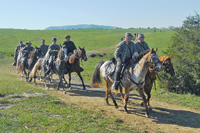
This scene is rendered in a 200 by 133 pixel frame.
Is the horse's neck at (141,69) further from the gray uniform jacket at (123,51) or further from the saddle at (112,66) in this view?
the gray uniform jacket at (123,51)

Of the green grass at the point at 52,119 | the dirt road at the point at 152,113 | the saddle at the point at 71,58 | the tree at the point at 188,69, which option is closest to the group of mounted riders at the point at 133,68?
the dirt road at the point at 152,113

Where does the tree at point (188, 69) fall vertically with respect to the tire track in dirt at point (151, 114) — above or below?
above

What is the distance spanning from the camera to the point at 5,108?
7.55 meters

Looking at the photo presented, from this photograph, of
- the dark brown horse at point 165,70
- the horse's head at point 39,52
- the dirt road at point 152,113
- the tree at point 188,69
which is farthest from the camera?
the horse's head at point 39,52

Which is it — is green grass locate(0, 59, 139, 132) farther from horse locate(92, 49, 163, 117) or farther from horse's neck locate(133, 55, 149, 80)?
horse's neck locate(133, 55, 149, 80)

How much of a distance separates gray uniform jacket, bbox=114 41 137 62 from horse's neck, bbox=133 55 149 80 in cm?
72

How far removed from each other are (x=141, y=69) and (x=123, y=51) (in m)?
1.17

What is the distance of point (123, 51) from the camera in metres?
7.67

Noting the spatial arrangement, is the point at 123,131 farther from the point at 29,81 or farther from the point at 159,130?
the point at 29,81

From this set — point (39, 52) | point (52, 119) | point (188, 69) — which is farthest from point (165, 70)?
point (39, 52)

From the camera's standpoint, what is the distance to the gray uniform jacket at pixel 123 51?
762 cm

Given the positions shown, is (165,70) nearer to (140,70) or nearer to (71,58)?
(140,70)

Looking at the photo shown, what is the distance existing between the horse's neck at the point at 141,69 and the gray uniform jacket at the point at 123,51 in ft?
2.35

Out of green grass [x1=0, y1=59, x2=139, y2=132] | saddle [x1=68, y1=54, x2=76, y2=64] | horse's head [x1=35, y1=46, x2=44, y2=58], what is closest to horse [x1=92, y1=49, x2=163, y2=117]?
green grass [x1=0, y1=59, x2=139, y2=132]
